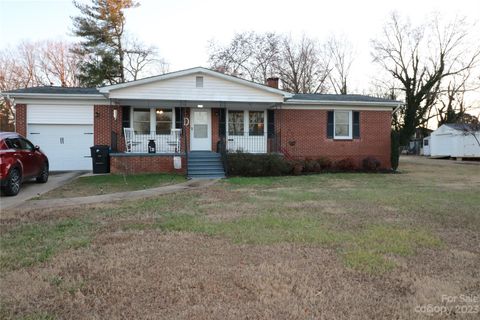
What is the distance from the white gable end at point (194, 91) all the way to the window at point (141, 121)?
5.60ft

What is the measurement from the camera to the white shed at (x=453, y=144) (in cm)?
2891

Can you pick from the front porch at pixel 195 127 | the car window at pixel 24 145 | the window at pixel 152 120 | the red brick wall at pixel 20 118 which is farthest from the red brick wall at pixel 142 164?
the red brick wall at pixel 20 118

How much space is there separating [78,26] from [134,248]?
30.6 metres

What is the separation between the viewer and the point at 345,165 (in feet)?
57.4

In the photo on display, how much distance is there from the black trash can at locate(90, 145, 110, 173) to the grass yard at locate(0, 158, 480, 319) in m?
7.84

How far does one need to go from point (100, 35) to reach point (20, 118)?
17.4 metres

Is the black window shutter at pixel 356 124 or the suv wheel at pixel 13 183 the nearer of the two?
the suv wheel at pixel 13 183

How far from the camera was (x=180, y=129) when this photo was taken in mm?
16609

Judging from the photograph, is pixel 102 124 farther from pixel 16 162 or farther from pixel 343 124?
pixel 343 124

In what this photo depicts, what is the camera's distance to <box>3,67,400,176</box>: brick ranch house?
15445mm

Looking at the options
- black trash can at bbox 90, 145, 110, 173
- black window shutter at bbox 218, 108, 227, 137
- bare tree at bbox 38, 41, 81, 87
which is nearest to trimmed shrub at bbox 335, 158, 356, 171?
black window shutter at bbox 218, 108, 227, 137

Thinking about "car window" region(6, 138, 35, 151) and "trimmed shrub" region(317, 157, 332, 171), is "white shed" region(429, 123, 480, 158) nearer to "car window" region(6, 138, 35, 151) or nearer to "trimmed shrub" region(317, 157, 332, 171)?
"trimmed shrub" region(317, 157, 332, 171)

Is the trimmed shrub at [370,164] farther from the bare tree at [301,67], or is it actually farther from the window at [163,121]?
the bare tree at [301,67]

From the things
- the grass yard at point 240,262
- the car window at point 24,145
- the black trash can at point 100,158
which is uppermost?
the car window at point 24,145
